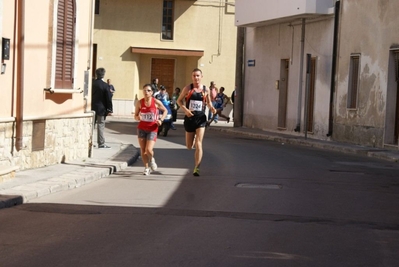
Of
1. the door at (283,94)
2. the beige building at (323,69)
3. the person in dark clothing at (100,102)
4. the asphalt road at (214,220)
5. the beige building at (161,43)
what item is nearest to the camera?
the asphalt road at (214,220)

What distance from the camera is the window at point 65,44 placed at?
1631cm

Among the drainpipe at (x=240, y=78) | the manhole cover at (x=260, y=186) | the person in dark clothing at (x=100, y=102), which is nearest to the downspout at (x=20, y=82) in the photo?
the manhole cover at (x=260, y=186)

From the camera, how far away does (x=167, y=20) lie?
44469mm

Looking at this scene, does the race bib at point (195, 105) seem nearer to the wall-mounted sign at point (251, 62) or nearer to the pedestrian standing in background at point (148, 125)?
the pedestrian standing in background at point (148, 125)

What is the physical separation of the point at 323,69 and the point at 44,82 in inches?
606

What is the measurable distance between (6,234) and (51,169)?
6482 millimetres

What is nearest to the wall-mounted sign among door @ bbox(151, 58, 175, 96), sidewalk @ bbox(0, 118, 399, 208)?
door @ bbox(151, 58, 175, 96)

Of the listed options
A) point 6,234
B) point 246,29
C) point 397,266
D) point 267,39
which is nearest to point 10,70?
point 6,234

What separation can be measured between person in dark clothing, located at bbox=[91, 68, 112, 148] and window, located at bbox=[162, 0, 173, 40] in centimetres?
2357

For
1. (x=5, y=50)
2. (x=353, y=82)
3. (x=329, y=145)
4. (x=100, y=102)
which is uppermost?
(x=5, y=50)

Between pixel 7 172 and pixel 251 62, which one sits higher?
pixel 251 62

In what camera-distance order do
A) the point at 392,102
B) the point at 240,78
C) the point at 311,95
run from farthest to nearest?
1. the point at 240,78
2. the point at 311,95
3. the point at 392,102

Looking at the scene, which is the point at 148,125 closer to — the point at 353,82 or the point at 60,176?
the point at 60,176

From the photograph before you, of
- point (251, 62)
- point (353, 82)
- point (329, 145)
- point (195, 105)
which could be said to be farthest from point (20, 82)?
point (251, 62)
